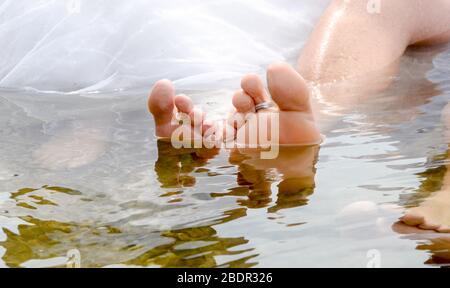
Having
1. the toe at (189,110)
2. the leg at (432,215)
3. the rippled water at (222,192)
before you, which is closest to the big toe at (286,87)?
the rippled water at (222,192)

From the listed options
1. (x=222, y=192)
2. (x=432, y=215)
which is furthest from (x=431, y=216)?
(x=222, y=192)

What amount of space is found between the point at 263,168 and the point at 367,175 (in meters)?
0.22

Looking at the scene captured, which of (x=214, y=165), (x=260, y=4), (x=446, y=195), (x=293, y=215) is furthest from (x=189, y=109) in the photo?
(x=260, y=4)

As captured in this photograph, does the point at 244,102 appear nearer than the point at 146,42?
Yes

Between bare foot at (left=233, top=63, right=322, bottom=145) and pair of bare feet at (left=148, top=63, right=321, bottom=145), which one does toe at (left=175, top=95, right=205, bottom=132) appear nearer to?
pair of bare feet at (left=148, top=63, right=321, bottom=145)

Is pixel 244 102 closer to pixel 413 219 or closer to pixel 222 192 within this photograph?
pixel 222 192

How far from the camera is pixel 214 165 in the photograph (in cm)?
149

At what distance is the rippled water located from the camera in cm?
103

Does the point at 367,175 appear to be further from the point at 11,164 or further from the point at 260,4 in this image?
the point at 260,4

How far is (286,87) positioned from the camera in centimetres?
144

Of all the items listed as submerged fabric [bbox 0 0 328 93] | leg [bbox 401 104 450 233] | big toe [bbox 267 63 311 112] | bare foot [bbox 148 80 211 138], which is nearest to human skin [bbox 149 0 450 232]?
bare foot [bbox 148 80 211 138]

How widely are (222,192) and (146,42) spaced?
108 cm

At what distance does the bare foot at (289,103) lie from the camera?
1442 millimetres

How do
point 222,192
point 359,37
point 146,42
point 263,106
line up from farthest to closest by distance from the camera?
point 146,42 < point 359,37 < point 263,106 < point 222,192
